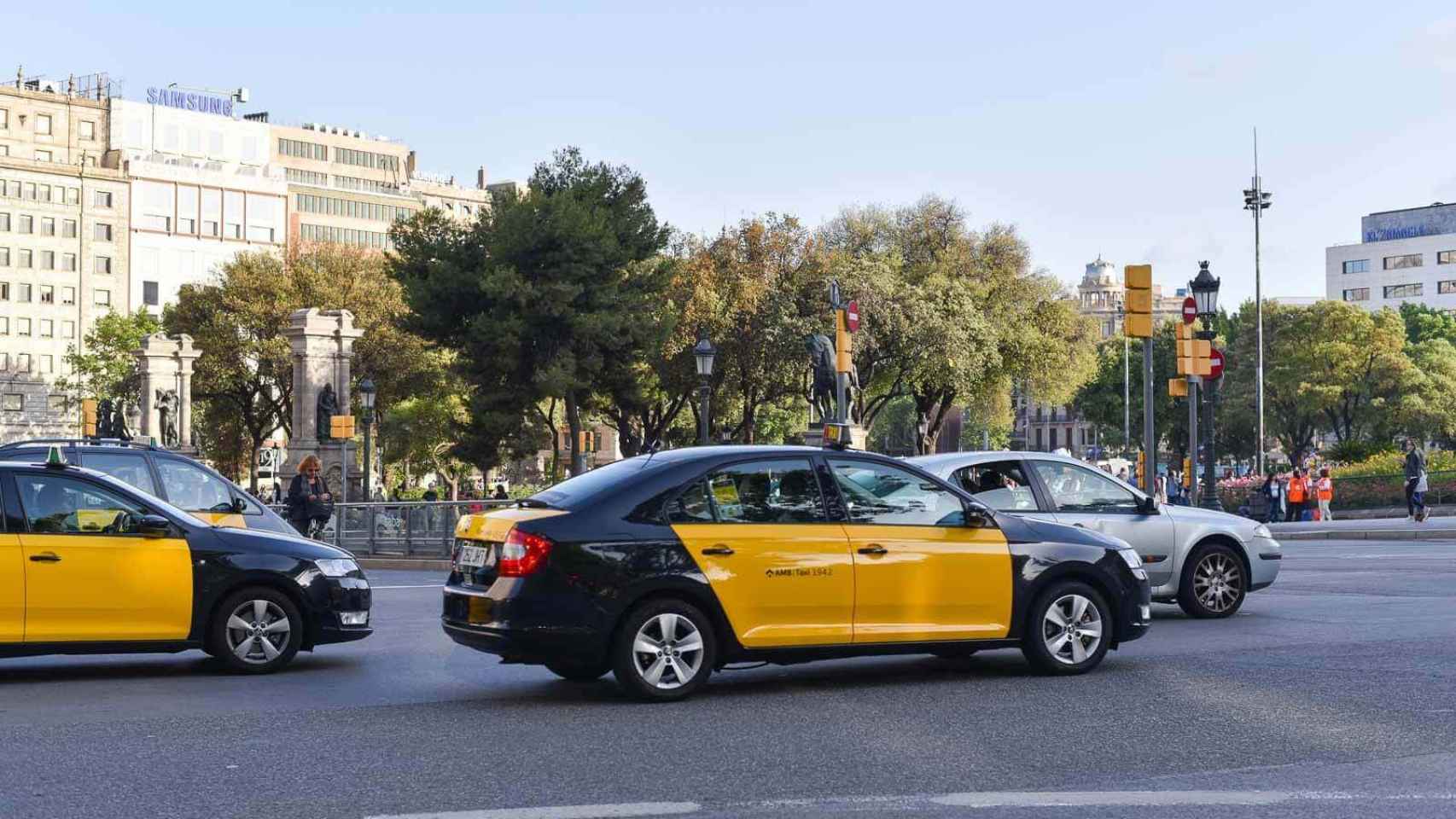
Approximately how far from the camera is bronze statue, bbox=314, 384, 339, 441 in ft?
Result: 154

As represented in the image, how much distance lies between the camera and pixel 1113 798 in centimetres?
726

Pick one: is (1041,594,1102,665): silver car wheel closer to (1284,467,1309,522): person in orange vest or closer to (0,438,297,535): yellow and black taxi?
(0,438,297,535): yellow and black taxi

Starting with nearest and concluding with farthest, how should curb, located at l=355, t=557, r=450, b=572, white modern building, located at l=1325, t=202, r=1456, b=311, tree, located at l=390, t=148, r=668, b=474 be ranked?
curb, located at l=355, t=557, r=450, b=572, tree, located at l=390, t=148, r=668, b=474, white modern building, located at l=1325, t=202, r=1456, b=311

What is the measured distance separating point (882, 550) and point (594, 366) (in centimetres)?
4068

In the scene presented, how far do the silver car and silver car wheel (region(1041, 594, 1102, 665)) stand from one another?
7.98ft

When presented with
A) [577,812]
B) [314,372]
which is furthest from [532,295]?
[577,812]

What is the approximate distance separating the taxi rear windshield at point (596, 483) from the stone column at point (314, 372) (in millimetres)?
37389

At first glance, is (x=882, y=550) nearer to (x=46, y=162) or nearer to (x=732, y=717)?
(x=732, y=717)

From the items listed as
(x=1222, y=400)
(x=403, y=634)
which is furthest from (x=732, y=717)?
(x=1222, y=400)

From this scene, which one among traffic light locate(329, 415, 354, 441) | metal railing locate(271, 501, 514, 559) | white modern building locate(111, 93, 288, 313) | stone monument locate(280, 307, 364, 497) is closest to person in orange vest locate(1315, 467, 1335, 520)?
metal railing locate(271, 501, 514, 559)

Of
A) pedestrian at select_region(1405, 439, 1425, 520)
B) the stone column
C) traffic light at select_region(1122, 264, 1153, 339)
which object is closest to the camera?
traffic light at select_region(1122, 264, 1153, 339)

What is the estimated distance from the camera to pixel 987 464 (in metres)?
14.2

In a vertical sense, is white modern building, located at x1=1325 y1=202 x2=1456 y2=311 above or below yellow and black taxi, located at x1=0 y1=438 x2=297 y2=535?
above

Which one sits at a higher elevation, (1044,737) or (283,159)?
(283,159)
